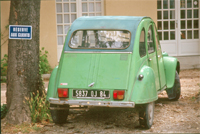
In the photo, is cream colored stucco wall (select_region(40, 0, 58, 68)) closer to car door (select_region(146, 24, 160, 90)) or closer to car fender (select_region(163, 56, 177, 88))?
car fender (select_region(163, 56, 177, 88))

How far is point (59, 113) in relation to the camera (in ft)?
22.1

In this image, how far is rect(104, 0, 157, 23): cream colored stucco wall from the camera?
13.5 metres

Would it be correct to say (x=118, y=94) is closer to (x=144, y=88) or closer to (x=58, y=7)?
(x=144, y=88)

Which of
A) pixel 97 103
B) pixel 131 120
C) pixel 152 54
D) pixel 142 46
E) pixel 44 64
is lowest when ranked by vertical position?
pixel 131 120

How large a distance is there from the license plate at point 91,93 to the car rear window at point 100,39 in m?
0.89

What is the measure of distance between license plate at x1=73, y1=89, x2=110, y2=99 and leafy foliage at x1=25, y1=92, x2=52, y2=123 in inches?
35.4

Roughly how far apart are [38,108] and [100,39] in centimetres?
173

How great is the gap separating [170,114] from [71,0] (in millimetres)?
7662

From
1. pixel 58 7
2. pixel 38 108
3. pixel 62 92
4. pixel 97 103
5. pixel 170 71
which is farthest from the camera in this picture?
pixel 58 7

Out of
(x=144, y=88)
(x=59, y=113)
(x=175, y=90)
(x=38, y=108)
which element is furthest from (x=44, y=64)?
(x=144, y=88)

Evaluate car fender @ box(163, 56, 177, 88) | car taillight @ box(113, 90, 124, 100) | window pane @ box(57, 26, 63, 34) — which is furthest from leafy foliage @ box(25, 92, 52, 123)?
window pane @ box(57, 26, 63, 34)

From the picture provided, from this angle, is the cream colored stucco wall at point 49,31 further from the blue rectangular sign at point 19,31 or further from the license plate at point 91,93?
the license plate at point 91,93

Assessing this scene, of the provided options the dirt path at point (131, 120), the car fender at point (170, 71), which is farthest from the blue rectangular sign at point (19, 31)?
the car fender at point (170, 71)

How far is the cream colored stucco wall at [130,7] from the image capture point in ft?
44.3
